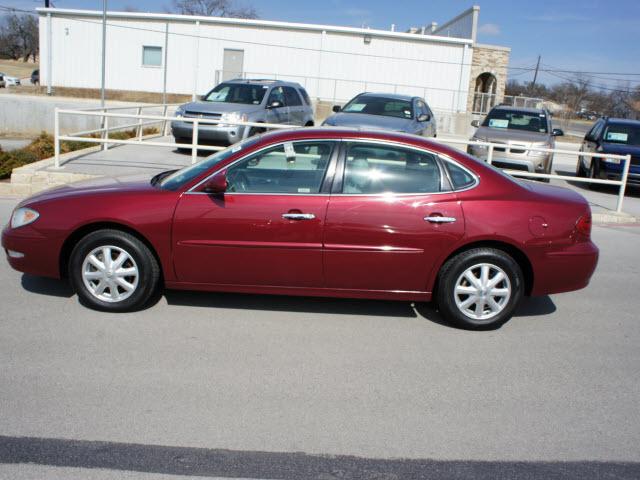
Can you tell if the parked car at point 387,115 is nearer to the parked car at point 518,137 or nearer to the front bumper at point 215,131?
the parked car at point 518,137

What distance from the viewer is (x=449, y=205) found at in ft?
18.6

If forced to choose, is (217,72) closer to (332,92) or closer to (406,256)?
(332,92)

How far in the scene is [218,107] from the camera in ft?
50.7

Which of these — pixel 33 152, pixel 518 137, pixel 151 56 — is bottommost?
pixel 33 152

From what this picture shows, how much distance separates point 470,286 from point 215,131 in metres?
10.3

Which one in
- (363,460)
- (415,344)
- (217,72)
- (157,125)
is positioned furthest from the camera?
(217,72)

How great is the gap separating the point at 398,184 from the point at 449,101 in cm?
3185

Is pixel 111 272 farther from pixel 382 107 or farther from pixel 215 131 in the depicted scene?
pixel 382 107

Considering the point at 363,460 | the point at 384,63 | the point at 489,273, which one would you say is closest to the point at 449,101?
the point at 384,63

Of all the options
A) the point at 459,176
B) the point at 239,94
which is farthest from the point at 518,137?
the point at 459,176

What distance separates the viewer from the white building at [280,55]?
1406 inches

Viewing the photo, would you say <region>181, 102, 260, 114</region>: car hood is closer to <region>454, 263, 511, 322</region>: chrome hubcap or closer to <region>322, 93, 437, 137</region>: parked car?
<region>322, 93, 437, 137</region>: parked car

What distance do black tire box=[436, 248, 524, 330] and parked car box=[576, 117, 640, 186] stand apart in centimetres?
1062

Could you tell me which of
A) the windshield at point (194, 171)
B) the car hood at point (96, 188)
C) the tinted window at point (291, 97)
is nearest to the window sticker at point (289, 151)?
the windshield at point (194, 171)
